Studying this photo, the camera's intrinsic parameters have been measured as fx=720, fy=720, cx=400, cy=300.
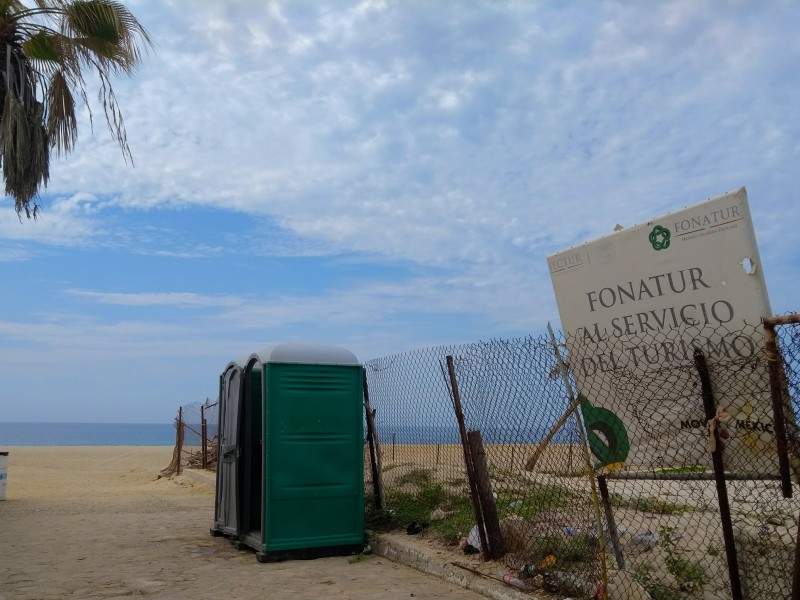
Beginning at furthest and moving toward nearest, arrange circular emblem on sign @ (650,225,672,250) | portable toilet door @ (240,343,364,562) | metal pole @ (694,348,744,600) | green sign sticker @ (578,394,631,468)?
portable toilet door @ (240,343,364,562), green sign sticker @ (578,394,631,468), circular emblem on sign @ (650,225,672,250), metal pole @ (694,348,744,600)

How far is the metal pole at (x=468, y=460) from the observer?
6547 mm

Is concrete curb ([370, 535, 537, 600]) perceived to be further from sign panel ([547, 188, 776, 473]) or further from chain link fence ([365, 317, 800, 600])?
sign panel ([547, 188, 776, 473])

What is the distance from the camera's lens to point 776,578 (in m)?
4.38

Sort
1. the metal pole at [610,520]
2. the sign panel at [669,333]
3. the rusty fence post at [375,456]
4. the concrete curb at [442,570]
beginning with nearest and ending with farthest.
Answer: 1. the sign panel at [669,333]
2. the metal pole at [610,520]
3. the concrete curb at [442,570]
4. the rusty fence post at [375,456]

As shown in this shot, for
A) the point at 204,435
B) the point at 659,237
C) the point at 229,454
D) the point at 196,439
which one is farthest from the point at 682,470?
the point at 196,439

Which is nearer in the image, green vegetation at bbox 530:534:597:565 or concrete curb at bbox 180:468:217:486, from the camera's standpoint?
green vegetation at bbox 530:534:597:565

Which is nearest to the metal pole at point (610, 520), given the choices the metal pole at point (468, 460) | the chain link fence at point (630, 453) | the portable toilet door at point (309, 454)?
the chain link fence at point (630, 453)

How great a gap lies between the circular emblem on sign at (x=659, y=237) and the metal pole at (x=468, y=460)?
Answer: 290 centimetres

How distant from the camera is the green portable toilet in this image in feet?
24.9

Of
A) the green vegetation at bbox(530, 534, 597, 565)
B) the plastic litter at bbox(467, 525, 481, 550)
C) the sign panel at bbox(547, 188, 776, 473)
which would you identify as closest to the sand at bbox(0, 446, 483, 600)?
the plastic litter at bbox(467, 525, 481, 550)

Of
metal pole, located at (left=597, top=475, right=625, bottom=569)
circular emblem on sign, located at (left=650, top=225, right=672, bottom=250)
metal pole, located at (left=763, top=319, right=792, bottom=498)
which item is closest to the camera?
metal pole, located at (left=763, top=319, right=792, bottom=498)

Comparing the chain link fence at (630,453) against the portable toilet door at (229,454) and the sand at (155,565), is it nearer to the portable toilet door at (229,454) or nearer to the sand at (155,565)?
the sand at (155,565)

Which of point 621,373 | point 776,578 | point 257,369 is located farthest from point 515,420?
point 257,369

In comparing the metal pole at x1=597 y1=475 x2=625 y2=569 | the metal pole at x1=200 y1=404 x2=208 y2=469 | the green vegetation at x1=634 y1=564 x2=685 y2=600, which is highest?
the metal pole at x1=200 y1=404 x2=208 y2=469
